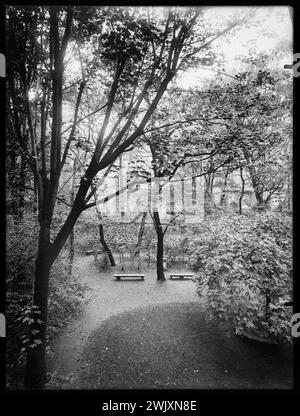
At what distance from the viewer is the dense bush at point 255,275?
15.4 feet

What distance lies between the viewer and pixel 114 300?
8680 millimetres

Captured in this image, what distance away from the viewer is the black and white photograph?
3182 mm

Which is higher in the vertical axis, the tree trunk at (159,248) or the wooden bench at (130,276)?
the tree trunk at (159,248)

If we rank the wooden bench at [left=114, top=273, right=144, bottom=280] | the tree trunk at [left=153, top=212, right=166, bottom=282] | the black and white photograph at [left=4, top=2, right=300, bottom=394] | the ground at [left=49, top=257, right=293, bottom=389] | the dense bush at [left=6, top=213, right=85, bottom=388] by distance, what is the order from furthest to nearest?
the wooden bench at [left=114, top=273, right=144, bottom=280], the tree trunk at [left=153, top=212, right=166, bottom=282], the ground at [left=49, top=257, right=293, bottom=389], the dense bush at [left=6, top=213, right=85, bottom=388], the black and white photograph at [left=4, top=2, right=300, bottom=394]

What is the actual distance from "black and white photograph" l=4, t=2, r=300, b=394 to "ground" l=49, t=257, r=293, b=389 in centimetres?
3

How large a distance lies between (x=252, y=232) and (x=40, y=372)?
4.77 metres

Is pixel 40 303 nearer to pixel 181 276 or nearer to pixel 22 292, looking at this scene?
pixel 22 292

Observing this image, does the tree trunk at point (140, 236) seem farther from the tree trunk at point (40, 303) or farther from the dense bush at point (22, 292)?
the tree trunk at point (40, 303)

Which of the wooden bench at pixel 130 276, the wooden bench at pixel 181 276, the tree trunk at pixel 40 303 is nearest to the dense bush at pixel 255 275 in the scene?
the tree trunk at pixel 40 303

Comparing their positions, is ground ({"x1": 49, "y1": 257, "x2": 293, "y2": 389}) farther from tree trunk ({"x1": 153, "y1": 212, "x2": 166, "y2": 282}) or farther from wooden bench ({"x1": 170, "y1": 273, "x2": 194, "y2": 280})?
wooden bench ({"x1": 170, "y1": 273, "x2": 194, "y2": 280})

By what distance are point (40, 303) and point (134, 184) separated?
118 inches

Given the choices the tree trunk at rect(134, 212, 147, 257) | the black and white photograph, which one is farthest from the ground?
the tree trunk at rect(134, 212, 147, 257)

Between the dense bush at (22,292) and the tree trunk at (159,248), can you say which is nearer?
the dense bush at (22,292)

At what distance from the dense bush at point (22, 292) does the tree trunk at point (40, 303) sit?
0.53 feet
